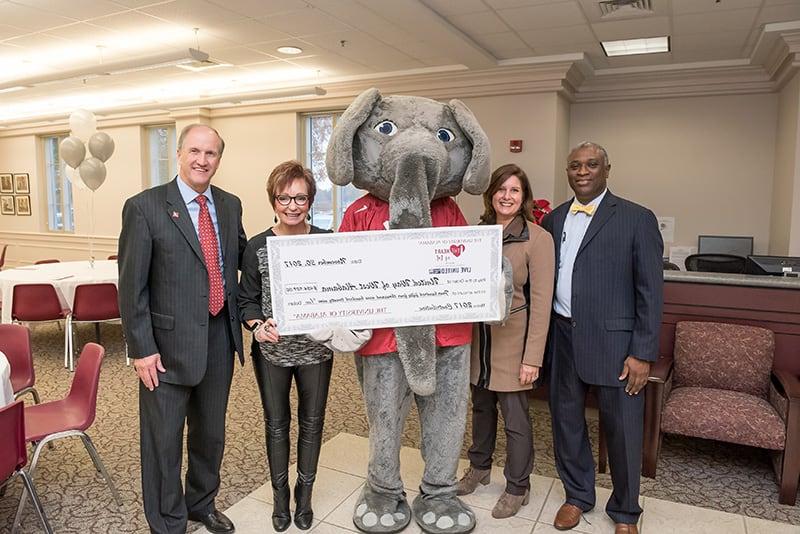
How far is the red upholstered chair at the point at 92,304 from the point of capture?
17.0 ft

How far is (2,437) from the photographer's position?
2018mm

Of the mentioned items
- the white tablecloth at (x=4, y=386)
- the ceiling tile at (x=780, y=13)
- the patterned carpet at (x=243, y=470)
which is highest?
the ceiling tile at (x=780, y=13)

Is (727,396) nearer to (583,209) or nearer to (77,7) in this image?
(583,209)

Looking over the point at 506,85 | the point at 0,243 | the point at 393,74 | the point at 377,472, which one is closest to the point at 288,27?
the point at 393,74

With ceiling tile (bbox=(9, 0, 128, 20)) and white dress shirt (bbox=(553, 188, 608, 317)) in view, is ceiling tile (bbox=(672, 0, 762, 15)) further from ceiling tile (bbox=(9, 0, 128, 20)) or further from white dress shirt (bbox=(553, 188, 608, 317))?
ceiling tile (bbox=(9, 0, 128, 20))

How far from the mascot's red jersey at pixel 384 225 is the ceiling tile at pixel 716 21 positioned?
349 cm

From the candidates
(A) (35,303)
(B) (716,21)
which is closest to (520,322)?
(B) (716,21)

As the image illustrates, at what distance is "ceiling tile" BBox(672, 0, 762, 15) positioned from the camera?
429 cm

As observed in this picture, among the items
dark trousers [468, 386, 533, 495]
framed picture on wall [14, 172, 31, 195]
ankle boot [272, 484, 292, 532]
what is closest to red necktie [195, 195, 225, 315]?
ankle boot [272, 484, 292, 532]

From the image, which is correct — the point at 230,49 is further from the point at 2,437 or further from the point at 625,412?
the point at 625,412

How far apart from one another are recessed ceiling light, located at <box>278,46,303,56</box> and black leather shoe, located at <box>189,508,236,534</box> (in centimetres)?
451

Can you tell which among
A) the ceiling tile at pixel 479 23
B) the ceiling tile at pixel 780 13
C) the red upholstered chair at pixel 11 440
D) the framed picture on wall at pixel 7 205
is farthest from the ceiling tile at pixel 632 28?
the framed picture on wall at pixel 7 205

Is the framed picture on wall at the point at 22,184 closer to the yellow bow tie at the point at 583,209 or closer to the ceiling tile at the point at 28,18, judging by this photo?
the ceiling tile at the point at 28,18

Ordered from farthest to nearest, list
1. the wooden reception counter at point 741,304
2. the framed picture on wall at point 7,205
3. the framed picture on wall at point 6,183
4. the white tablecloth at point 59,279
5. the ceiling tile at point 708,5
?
the framed picture on wall at point 7,205 < the framed picture on wall at point 6,183 < the white tablecloth at point 59,279 < the ceiling tile at point 708,5 < the wooden reception counter at point 741,304
